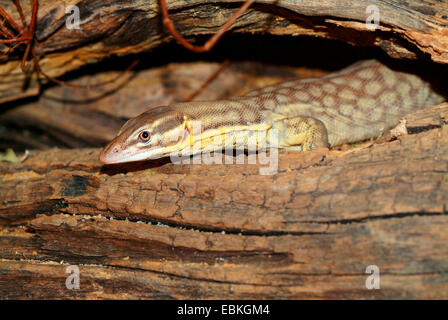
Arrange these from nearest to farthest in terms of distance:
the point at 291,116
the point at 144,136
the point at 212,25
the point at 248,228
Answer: the point at 248,228 → the point at 144,136 → the point at 212,25 → the point at 291,116

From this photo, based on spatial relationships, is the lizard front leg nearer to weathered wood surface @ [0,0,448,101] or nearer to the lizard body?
the lizard body

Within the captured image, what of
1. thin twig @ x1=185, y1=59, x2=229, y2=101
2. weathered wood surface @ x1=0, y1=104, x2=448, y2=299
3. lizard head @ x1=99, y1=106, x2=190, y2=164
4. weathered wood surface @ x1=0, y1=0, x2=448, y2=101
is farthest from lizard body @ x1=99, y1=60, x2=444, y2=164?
thin twig @ x1=185, y1=59, x2=229, y2=101

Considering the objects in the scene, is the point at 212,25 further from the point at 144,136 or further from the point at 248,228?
the point at 248,228

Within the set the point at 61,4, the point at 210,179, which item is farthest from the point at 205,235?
the point at 61,4

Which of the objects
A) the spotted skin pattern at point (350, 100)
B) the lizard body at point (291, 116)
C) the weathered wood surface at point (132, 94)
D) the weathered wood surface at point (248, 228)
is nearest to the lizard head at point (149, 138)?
the lizard body at point (291, 116)

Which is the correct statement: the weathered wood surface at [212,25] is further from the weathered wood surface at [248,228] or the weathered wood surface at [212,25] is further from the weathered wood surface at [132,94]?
the weathered wood surface at [132,94]

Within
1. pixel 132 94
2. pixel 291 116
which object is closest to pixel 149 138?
pixel 291 116
